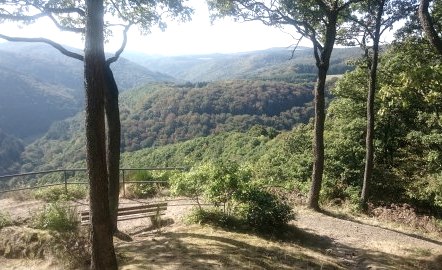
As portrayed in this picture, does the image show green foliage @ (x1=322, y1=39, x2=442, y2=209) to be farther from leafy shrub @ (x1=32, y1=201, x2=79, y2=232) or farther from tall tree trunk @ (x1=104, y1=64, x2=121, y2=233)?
leafy shrub @ (x1=32, y1=201, x2=79, y2=232)

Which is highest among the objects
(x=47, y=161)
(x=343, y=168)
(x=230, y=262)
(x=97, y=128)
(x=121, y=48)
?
(x=121, y=48)

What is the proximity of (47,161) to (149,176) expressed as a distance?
10630cm

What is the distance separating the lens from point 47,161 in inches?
4414

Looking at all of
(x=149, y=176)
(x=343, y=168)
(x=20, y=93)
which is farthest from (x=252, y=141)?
(x=20, y=93)

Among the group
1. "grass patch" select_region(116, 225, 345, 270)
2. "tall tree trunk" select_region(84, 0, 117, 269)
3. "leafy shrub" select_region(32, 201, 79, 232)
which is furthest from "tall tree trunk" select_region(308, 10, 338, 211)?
"tall tree trunk" select_region(84, 0, 117, 269)

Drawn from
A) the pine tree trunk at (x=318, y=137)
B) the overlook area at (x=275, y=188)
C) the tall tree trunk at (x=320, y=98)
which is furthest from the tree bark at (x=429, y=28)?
the pine tree trunk at (x=318, y=137)

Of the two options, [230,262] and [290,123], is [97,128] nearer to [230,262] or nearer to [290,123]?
[230,262]

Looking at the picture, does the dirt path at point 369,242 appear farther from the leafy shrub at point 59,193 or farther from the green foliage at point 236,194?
the leafy shrub at point 59,193

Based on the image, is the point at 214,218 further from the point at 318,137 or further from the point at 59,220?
the point at 318,137

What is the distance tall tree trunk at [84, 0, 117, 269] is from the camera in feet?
18.7

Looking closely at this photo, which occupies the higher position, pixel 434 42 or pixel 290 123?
pixel 434 42

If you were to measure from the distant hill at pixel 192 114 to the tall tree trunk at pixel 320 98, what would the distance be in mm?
86102

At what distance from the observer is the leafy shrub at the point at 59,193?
1325 centimetres

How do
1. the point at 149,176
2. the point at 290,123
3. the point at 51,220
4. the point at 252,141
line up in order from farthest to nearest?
the point at 290,123 < the point at 252,141 < the point at 149,176 < the point at 51,220
